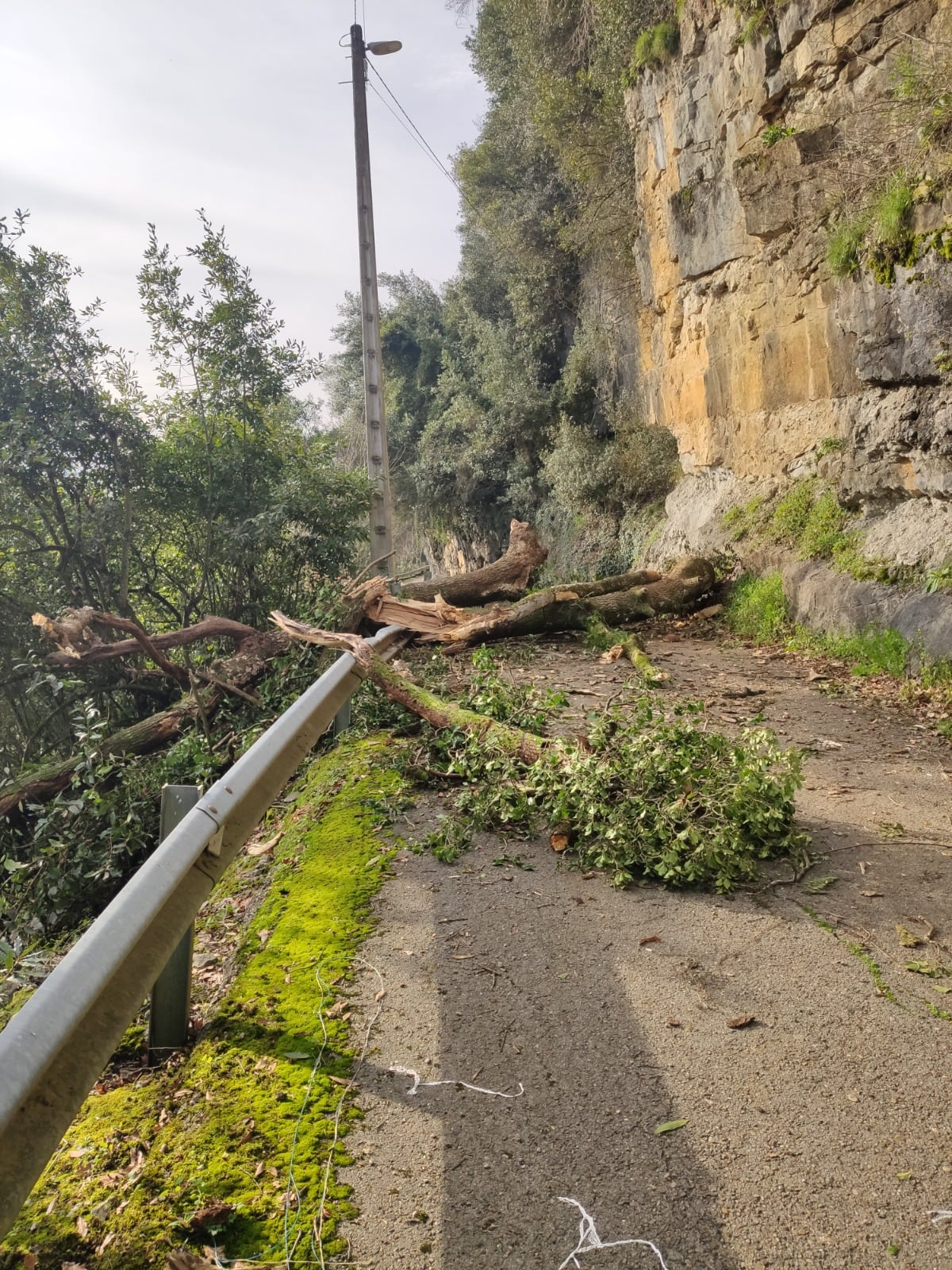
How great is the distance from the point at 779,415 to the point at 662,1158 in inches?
460

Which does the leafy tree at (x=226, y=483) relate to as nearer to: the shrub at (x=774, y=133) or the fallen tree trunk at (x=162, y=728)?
the fallen tree trunk at (x=162, y=728)

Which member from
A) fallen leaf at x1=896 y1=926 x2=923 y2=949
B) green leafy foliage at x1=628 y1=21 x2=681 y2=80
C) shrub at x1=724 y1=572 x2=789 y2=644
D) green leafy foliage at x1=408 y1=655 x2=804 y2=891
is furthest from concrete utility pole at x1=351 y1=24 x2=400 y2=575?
fallen leaf at x1=896 y1=926 x2=923 y2=949

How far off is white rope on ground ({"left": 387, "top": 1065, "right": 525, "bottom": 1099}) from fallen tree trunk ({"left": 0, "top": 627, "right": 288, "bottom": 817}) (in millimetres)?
4617

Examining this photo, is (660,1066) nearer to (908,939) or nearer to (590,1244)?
(590,1244)

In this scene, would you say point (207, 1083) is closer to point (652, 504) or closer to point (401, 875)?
point (401, 875)

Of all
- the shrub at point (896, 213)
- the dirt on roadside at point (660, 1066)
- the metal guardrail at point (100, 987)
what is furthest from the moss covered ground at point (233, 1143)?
the shrub at point (896, 213)

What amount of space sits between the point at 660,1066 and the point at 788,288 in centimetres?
1170

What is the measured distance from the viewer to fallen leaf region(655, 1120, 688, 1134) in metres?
2.04

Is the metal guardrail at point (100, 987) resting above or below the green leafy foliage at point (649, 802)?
above

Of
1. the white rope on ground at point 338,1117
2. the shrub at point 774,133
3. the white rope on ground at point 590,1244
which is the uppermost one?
the shrub at point 774,133

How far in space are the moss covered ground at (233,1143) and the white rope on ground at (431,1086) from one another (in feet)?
0.50

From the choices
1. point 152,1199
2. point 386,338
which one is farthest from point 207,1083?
point 386,338

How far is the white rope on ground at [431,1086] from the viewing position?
2.18 m

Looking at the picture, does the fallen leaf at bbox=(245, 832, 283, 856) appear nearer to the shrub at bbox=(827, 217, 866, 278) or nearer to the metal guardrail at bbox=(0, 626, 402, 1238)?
the metal guardrail at bbox=(0, 626, 402, 1238)
